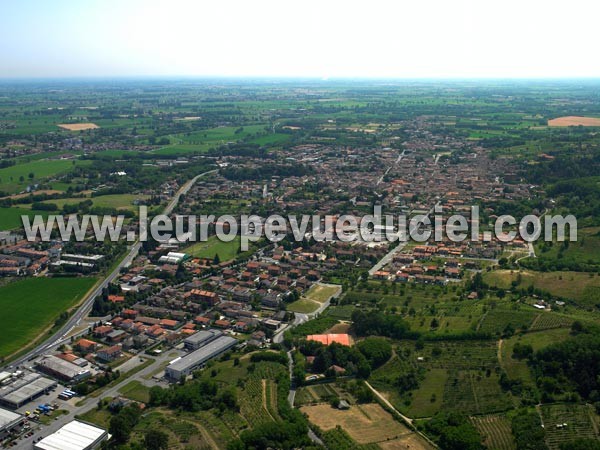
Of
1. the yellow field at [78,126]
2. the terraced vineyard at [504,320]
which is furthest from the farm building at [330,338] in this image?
the yellow field at [78,126]

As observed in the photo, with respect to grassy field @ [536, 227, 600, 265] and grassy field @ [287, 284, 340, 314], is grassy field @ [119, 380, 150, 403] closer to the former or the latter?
grassy field @ [287, 284, 340, 314]

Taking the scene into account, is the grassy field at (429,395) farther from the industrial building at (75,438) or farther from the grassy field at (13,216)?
the grassy field at (13,216)

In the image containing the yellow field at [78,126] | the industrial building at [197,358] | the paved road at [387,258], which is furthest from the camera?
the yellow field at [78,126]

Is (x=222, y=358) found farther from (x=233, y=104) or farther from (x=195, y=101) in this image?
(x=195, y=101)

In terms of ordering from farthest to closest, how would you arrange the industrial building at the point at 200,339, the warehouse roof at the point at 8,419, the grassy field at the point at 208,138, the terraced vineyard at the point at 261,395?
1. the grassy field at the point at 208,138
2. the industrial building at the point at 200,339
3. the terraced vineyard at the point at 261,395
4. the warehouse roof at the point at 8,419

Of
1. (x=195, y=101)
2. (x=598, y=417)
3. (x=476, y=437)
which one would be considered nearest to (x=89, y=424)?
(x=476, y=437)

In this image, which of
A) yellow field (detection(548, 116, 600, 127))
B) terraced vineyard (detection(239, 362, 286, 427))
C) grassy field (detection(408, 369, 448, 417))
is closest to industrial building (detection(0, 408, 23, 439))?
terraced vineyard (detection(239, 362, 286, 427))

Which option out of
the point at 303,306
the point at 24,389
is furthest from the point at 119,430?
the point at 303,306

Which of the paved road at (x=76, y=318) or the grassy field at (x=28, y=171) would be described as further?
the grassy field at (x=28, y=171)
